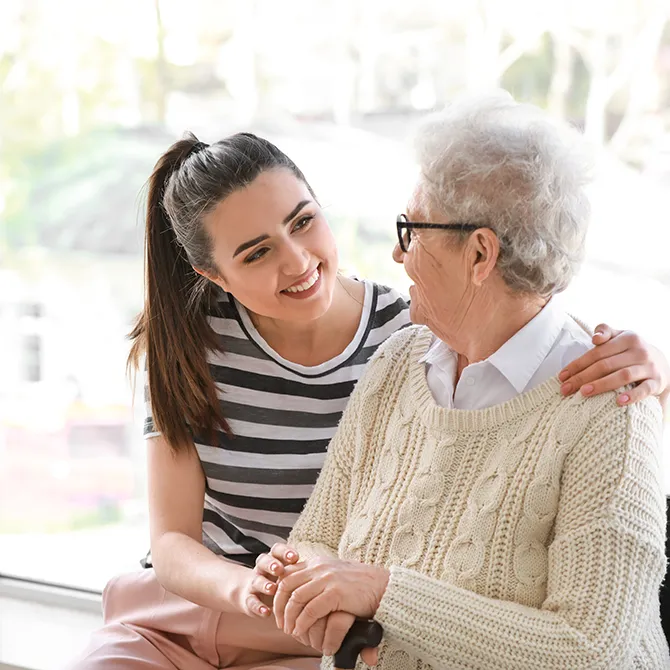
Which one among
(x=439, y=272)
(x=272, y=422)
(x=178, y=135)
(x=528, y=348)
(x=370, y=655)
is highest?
(x=178, y=135)

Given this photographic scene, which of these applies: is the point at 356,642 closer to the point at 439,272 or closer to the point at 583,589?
the point at 583,589

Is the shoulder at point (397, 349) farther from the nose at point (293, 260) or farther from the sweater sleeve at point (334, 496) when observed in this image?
the nose at point (293, 260)

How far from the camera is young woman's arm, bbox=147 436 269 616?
1707 mm

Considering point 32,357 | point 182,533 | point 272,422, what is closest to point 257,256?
point 272,422

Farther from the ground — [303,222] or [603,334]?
[303,222]

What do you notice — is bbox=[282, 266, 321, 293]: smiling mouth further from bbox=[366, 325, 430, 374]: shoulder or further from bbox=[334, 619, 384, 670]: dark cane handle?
bbox=[334, 619, 384, 670]: dark cane handle

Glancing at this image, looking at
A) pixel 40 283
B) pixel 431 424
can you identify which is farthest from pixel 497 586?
pixel 40 283

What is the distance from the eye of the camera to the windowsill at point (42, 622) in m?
2.39

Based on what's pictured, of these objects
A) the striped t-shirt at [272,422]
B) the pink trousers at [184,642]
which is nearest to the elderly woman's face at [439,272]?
the striped t-shirt at [272,422]

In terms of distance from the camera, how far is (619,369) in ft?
4.58

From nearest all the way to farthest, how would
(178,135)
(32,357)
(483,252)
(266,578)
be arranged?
(483,252) → (266,578) → (178,135) → (32,357)

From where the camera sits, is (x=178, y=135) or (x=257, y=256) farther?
(x=178, y=135)

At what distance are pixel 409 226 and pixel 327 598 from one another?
23.3 inches

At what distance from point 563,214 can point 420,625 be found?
2.15 ft
